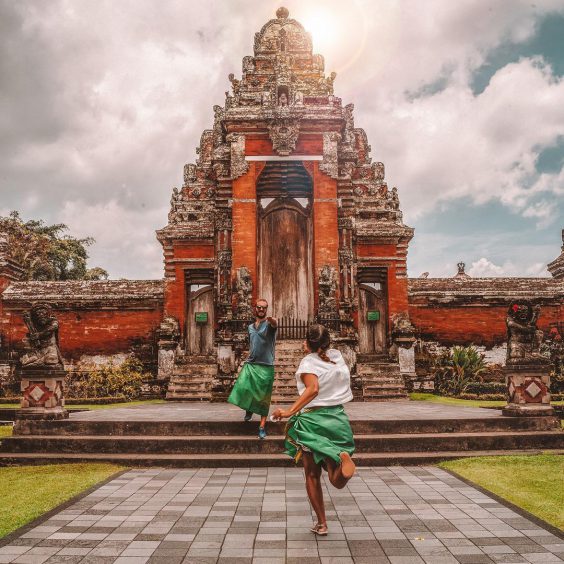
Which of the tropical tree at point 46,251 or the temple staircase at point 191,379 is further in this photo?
the tropical tree at point 46,251

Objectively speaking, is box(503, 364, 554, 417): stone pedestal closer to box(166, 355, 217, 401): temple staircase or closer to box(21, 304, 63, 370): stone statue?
box(21, 304, 63, 370): stone statue

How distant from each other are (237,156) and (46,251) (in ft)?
72.4

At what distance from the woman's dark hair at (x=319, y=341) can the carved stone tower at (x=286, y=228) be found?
8752 mm

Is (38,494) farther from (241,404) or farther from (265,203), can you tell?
(265,203)

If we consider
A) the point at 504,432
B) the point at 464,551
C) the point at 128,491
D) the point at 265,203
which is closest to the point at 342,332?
the point at 265,203

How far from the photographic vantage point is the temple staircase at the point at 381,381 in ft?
47.2

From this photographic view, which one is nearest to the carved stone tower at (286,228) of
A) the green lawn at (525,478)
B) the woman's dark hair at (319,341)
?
the green lawn at (525,478)

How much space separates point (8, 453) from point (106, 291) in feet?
33.7

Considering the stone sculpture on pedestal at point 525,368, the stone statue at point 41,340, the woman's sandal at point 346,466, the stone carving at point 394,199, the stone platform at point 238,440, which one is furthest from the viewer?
the stone carving at point 394,199

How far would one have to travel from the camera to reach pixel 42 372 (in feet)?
29.4

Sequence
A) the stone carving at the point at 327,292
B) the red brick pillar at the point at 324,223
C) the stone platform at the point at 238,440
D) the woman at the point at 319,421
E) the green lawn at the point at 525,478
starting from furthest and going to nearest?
the red brick pillar at the point at 324,223, the stone carving at the point at 327,292, the stone platform at the point at 238,440, the green lawn at the point at 525,478, the woman at the point at 319,421

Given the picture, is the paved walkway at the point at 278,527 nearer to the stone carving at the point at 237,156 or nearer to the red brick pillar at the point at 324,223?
the red brick pillar at the point at 324,223

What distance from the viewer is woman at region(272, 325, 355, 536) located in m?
4.59

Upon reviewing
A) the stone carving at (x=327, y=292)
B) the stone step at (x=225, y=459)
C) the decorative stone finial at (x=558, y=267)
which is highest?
the decorative stone finial at (x=558, y=267)
